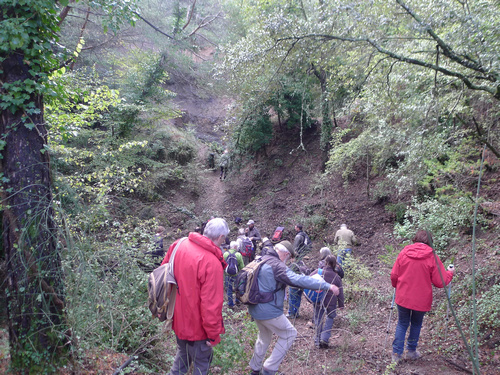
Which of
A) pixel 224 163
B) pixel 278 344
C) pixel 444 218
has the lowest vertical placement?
pixel 278 344

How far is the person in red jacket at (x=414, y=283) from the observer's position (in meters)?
4.26

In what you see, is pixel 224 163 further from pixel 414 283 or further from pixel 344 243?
pixel 414 283

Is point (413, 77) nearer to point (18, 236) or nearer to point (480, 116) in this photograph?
point (480, 116)

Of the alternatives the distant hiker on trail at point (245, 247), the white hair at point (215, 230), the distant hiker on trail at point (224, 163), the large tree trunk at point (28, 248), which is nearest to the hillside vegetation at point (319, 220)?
the large tree trunk at point (28, 248)

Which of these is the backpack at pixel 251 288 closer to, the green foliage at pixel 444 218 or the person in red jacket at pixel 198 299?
the person in red jacket at pixel 198 299

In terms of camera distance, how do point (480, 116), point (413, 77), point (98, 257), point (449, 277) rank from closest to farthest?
point (98, 257) < point (449, 277) < point (413, 77) < point (480, 116)

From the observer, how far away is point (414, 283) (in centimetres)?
429

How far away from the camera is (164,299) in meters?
2.94

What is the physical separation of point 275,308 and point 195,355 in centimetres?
108

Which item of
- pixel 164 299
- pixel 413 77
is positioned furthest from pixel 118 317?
pixel 413 77

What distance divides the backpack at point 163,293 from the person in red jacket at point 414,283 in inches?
125

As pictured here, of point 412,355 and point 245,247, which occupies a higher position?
point 245,247

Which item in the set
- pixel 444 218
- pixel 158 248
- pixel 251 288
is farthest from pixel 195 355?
pixel 444 218

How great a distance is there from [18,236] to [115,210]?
1.89 metres
